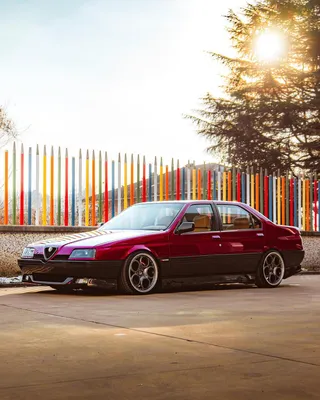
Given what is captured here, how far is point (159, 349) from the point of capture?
6.83 m

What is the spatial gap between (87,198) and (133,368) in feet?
42.0

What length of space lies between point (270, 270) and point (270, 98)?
24.7 metres

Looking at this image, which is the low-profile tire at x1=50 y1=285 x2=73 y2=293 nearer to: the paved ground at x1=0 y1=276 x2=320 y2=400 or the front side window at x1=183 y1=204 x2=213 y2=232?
the paved ground at x1=0 y1=276 x2=320 y2=400

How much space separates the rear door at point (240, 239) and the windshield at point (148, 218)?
37.3 inches

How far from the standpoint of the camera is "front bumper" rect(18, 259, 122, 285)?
12.0 metres

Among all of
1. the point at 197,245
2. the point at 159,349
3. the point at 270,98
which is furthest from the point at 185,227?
the point at 270,98

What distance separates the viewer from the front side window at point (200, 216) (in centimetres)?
1358

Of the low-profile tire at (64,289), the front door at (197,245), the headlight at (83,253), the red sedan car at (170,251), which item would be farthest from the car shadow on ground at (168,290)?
the headlight at (83,253)

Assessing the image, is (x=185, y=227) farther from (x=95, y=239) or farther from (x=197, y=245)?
(x=95, y=239)


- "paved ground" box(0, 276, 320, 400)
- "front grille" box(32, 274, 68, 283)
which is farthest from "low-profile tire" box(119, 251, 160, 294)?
"front grille" box(32, 274, 68, 283)

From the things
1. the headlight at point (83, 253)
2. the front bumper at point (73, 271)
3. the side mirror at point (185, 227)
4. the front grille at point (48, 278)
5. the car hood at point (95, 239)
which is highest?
the side mirror at point (185, 227)

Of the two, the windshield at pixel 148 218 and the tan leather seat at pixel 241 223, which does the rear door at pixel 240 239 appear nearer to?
the tan leather seat at pixel 241 223

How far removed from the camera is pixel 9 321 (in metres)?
8.80

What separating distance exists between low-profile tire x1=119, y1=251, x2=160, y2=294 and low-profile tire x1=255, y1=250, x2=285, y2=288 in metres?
2.31
